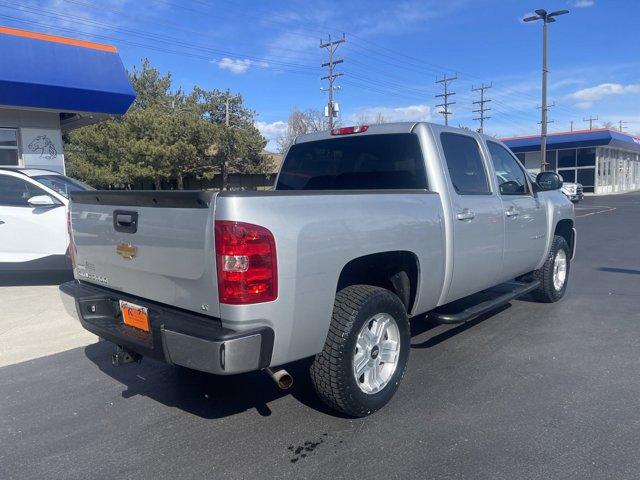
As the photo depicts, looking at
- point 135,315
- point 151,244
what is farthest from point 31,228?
point 151,244

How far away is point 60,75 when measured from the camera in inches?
474

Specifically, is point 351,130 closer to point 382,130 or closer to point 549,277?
point 382,130

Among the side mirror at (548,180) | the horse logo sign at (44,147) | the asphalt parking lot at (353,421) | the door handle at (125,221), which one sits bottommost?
the asphalt parking lot at (353,421)

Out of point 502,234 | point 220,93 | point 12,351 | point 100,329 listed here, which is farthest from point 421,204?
point 220,93

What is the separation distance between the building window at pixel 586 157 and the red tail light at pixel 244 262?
47227 millimetres

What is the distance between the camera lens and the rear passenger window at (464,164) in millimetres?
4551

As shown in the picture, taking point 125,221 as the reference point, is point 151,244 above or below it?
below

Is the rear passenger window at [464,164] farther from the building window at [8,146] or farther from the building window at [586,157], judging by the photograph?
the building window at [586,157]

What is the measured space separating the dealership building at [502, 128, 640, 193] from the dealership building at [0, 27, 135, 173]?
3710 centimetres

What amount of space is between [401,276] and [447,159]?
A: 1183 mm

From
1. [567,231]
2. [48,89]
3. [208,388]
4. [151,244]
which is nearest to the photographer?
[151,244]

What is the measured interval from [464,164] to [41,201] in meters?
5.80

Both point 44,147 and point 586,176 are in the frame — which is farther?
point 586,176

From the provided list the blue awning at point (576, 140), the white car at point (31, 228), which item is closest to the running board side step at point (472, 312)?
the white car at point (31, 228)
